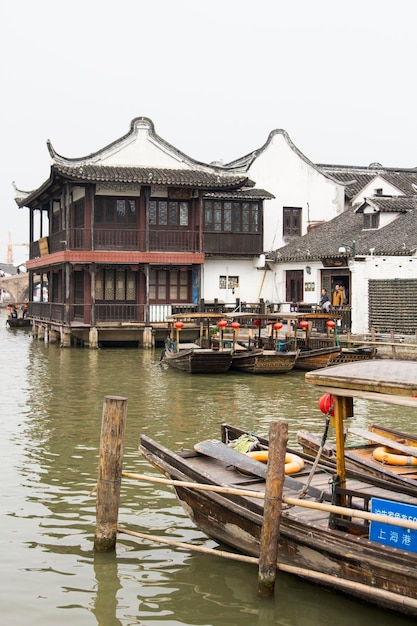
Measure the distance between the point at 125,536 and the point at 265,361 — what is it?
1451 cm

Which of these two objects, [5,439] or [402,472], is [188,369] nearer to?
[5,439]

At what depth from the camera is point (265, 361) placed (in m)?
23.1

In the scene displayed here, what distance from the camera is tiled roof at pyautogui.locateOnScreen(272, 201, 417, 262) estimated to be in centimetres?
2914

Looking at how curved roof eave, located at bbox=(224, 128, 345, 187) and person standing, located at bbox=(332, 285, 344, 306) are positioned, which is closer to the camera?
person standing, located at bbox=(332, 285, 344, 306)

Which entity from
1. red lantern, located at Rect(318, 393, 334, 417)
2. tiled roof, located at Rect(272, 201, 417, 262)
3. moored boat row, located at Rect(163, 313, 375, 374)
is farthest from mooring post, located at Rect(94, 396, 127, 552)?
tiled roof, located at Rect(272, 201, 417, 262)

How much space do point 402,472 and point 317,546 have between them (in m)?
2.48

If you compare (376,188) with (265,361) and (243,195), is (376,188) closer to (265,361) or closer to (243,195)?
(243,195)

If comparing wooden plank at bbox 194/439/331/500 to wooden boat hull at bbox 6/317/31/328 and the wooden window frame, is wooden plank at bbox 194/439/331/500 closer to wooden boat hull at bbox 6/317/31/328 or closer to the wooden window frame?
the wooden window frame

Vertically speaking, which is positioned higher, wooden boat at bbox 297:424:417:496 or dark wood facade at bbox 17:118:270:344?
dark wood facade at bbox 17:118:270:344

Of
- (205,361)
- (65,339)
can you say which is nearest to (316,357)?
(205,361)

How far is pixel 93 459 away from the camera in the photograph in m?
12.1

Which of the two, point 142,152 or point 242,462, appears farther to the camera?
point 142,152

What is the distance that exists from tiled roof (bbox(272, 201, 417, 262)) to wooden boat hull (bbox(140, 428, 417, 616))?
20471mm

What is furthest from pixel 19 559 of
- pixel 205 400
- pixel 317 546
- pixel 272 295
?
pixel 272 295
